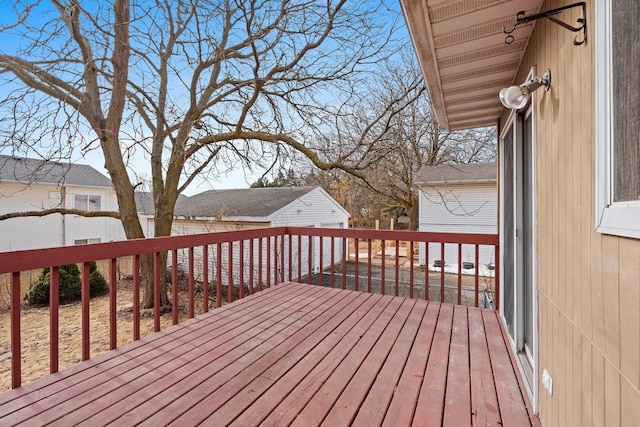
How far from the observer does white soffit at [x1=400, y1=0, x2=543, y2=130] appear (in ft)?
5.57

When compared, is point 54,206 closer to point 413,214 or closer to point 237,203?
point 237,203

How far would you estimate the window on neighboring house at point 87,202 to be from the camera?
13289mm

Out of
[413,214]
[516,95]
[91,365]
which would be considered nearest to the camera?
[516,95]

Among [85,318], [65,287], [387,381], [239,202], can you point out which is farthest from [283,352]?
[239,202]

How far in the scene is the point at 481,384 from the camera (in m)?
1.98

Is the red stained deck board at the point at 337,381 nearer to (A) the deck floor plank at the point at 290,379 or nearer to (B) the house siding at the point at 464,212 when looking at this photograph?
(A) the deck floor plank at the point at 290,379

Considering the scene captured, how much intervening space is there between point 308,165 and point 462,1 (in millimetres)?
6218

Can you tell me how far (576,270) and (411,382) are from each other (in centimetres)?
124

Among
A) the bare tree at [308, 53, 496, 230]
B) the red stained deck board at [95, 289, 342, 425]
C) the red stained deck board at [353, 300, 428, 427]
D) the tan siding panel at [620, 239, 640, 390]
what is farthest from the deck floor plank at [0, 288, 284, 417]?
the bare tree at [308, 53, 496, 230]

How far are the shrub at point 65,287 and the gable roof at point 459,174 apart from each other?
10256 millimetres

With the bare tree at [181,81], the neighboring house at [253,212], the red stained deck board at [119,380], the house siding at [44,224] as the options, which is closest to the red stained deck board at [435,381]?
the red stained deck board at [119,380]

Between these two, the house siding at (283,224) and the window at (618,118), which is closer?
the window at (618,118)

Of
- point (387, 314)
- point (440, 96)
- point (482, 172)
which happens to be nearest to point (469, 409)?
point (387, 314)

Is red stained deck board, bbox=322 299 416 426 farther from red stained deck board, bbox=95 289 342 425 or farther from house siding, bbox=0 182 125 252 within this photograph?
house siding, bbox=0 182 125 252
